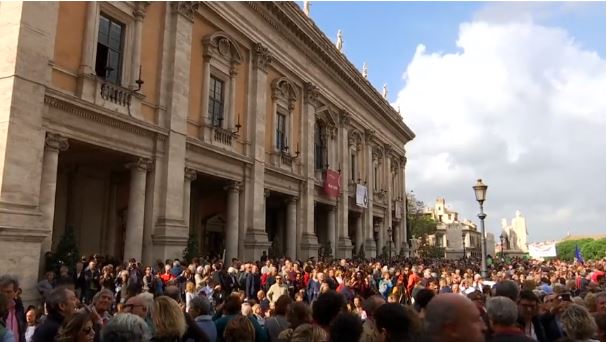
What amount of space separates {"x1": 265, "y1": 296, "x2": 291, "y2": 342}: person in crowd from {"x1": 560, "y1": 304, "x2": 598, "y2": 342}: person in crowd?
281 centimetres

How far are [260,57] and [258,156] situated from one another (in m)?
4.67

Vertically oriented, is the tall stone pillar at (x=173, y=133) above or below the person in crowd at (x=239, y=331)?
above

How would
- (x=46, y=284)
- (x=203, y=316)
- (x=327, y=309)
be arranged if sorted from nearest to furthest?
1. (x=327, y=309)
2. (x=203, y=316)
3. (x=46, y=284)

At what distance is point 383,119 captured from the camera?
137ft

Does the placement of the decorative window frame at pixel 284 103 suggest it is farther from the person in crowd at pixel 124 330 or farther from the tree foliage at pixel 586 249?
the tree foliage at pixel 586 249

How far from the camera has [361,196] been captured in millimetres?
33750

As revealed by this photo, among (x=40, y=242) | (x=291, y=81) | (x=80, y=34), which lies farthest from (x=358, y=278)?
(x=291, y=81)

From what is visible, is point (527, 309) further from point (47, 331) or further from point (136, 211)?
point (136, 211)

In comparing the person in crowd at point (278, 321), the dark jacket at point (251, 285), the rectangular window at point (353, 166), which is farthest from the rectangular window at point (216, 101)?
the rectangular window at point (353, 166)

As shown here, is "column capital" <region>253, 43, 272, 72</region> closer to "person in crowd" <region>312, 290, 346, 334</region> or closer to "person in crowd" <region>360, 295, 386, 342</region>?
"person in crowd" <region>360, 295, 386, 342</region>

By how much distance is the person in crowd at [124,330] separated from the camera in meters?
3.45

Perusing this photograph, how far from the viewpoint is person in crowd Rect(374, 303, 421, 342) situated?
405cm

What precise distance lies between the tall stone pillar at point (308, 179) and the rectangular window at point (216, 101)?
7.26 m

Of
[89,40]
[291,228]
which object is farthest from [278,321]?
[291,228]
